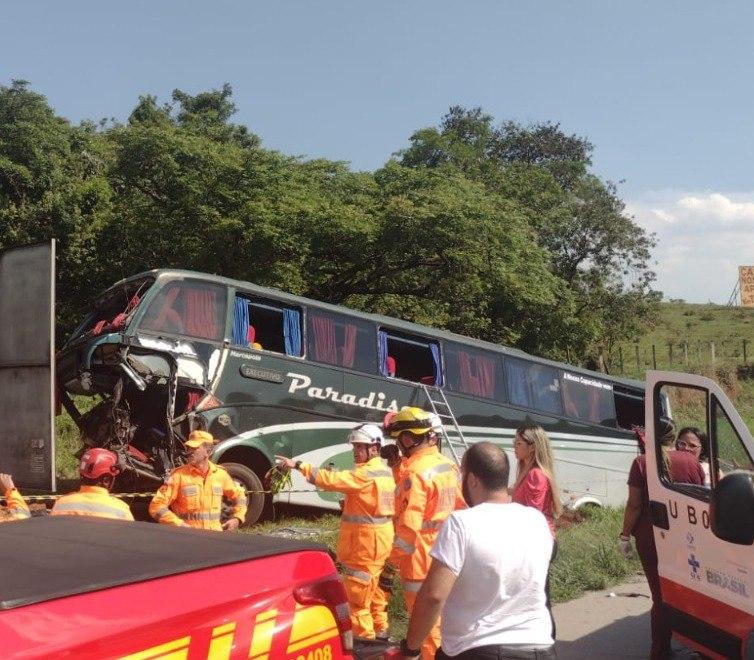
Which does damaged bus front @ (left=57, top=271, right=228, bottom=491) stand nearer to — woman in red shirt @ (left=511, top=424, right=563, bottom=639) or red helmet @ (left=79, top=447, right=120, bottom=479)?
red helmet @ (left=79, top=447, right=120, bottom=479)

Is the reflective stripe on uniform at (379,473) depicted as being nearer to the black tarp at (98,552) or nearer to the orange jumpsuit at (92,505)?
the orange jumpsuit at (92,505)

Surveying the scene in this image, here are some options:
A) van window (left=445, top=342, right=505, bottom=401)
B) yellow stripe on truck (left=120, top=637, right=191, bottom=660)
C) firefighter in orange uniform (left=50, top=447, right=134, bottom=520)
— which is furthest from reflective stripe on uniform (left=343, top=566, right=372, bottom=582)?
van window (left=445, top=342, right=505, bottom=401)

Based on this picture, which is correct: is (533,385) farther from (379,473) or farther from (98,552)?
(98,552)

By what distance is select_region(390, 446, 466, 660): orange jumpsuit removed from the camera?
605cm

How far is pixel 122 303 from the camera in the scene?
39.2 ft

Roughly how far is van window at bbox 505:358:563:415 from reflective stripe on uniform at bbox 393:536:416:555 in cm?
922

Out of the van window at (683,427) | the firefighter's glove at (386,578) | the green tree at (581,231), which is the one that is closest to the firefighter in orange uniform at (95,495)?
the firefighter's glove at (386,578)

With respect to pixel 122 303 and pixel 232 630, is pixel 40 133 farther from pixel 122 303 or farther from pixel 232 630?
pixel 232 630

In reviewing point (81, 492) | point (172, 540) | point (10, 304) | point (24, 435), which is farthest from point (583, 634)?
point (10, 304)

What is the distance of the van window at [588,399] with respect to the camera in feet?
53.2

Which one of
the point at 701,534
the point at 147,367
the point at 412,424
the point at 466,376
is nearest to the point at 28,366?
the point at 147,367

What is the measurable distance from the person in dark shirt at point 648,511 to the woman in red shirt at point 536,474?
0.51 meters

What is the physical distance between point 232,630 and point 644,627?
578cm

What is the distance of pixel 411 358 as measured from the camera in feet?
46.4
